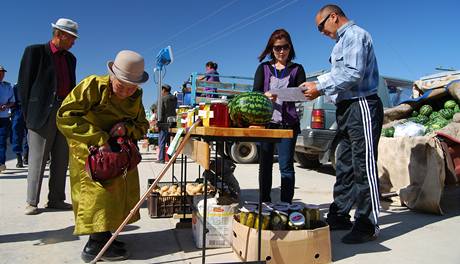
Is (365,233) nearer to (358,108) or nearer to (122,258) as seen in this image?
A: (358,108)

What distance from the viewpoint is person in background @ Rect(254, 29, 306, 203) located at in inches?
156

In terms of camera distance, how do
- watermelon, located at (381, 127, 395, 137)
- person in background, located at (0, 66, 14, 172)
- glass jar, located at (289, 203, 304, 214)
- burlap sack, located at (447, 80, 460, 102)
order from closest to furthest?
glass jar, located at (289, 203, 304, 214) < burlap sack, located at (447, 80, 460, 102) < watermelon, located at (381, 127, 395, 137) < person in background, located at (0, 66, 14, 172)

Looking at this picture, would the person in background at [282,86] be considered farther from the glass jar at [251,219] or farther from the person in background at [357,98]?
the glass jar at [251,219]

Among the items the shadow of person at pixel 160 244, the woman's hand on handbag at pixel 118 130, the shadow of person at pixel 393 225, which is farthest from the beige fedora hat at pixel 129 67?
the shadow of person at pixel 393 225

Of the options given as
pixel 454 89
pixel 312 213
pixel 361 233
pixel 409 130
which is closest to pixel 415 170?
pixel 409 130

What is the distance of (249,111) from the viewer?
8.68ft

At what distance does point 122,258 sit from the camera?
2980mm

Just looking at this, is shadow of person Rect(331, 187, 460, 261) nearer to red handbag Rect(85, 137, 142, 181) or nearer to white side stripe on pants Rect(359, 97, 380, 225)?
white side stripe on pants Rect(359, 97, 380, 225)

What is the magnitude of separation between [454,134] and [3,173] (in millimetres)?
7644

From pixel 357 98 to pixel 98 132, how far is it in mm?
2246

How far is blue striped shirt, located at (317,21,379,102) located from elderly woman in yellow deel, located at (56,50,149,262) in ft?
5.28

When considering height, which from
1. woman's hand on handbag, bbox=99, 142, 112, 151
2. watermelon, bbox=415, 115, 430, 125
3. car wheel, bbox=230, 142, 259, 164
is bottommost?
car wheel, bbox=230, 142, 259, 164

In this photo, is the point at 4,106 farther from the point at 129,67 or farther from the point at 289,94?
the point at 289,94

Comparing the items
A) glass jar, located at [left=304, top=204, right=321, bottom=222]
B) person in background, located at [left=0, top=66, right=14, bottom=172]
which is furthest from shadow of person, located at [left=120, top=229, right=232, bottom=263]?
person in background, located at [left=0, top=66, right=14, bottom=172]
